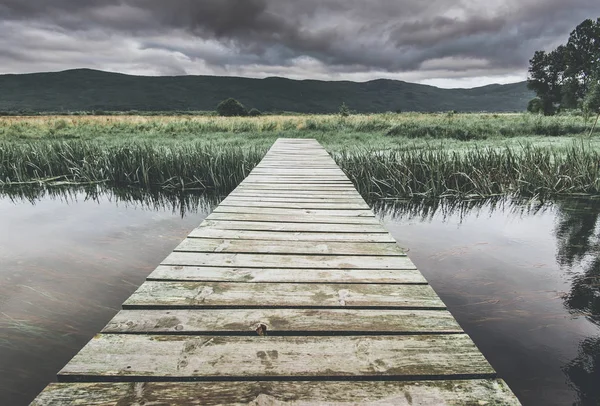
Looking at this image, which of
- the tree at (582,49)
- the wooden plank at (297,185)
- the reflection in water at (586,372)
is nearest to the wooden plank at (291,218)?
the wooden plank at (297,185)

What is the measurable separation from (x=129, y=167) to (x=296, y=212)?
565 cm

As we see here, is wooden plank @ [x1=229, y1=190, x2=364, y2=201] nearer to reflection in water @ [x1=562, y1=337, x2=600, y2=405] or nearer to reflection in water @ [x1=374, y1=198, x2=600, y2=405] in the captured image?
reflection in water @ [x1=374, y1=198, x2=600, y2=405]

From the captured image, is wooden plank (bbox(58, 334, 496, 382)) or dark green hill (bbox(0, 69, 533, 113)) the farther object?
dark green hill (bbox(0, 69, 533, 113))

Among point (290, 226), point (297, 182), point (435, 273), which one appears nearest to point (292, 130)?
point (297, 182)

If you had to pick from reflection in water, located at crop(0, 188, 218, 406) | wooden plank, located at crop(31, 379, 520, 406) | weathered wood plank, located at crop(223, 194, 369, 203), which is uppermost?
weathered wood plank, located at crop(223, 194, 369, 203)

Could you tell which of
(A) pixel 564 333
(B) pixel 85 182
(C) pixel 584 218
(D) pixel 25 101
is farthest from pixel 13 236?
(D) pixel 25 101

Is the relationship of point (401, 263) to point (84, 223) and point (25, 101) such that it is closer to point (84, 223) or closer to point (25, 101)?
point (84, 223)

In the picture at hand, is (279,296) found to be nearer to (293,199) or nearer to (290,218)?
(290,218)

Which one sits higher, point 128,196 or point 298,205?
point 298,205

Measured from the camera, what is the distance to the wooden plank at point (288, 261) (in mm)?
2031

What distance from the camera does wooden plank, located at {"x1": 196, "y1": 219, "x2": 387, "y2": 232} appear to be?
2709 mm

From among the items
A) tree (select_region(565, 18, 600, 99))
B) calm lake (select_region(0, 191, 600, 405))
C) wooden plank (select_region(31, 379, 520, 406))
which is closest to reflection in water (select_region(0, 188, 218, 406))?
calm lake (select_region(0, 191, 600, 405))

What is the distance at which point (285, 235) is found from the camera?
2.60 meters

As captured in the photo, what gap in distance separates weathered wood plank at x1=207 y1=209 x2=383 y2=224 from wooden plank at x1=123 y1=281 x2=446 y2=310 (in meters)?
1.19
